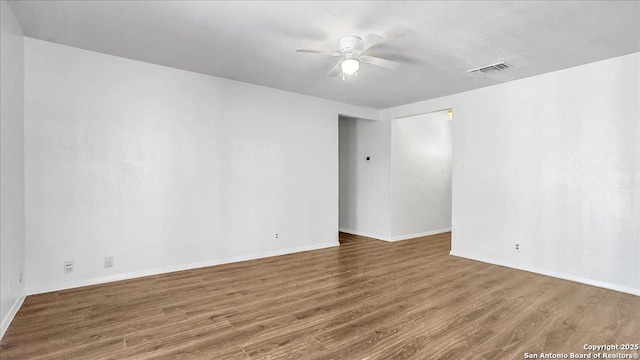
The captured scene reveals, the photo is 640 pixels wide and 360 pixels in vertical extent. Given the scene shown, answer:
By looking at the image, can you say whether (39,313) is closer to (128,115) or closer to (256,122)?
(128,115)

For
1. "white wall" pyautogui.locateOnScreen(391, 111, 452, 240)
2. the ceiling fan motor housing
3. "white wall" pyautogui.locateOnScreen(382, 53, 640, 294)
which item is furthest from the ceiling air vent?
"white wall" pyautogui.locateOnScreen(391, 111, 452, 240)

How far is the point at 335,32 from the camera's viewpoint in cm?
290

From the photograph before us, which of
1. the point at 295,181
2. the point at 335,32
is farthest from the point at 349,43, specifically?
the point at 295,181

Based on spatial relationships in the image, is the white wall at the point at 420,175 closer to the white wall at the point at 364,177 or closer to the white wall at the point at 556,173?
the white wall at the point at 364,177

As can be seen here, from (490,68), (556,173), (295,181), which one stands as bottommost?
(295,181)

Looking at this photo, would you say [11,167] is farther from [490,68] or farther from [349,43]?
[490,68]

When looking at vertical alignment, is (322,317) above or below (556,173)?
below

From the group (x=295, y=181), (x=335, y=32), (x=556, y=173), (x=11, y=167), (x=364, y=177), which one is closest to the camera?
(x=11, y=167)

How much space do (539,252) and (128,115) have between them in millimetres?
5426

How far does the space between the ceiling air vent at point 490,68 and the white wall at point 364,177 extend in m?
2.36

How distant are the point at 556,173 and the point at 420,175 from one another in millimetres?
2831

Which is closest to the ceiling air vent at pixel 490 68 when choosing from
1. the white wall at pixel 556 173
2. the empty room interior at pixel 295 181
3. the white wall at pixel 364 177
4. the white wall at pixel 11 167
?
the empty room interior at pixel 295 181

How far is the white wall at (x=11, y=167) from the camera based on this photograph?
8.00 feet

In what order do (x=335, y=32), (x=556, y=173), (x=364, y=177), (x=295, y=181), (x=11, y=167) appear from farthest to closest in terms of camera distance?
(x=364, y=177), (x=295, y=181), (x=556, y=173), (x=335, y=32), (x=11, y=167)
